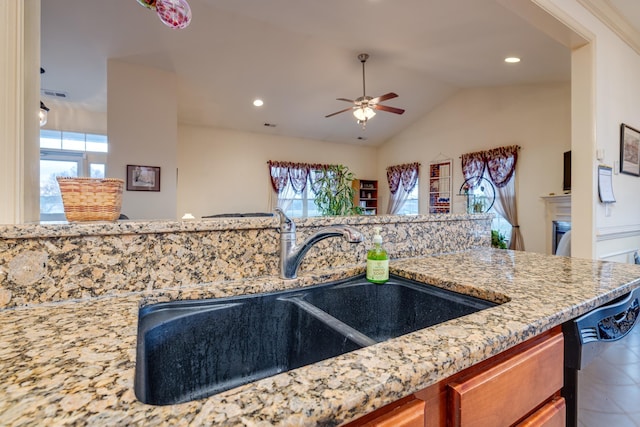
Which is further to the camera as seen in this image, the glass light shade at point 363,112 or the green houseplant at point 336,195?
the glass light shade at point 363,112

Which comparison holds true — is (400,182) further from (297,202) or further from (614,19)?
(614,19)

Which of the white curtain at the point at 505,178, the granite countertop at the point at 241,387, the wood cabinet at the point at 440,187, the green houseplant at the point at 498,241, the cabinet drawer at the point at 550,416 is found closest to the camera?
the granite countertop at the point at 241,387

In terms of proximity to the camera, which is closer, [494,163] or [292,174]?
[494,163]

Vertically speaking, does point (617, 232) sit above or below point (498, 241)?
above

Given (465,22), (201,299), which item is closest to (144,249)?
(201,299)

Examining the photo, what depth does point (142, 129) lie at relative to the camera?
3.89 m

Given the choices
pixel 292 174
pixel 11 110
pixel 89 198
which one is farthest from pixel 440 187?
pixel 11 110

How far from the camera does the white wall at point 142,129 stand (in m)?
3.73

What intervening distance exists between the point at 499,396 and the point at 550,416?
21 cm

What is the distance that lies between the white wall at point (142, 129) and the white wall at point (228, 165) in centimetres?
169

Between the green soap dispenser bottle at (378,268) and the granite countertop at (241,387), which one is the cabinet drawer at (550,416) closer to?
the granite countertop at (241,387)

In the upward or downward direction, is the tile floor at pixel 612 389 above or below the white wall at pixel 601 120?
below

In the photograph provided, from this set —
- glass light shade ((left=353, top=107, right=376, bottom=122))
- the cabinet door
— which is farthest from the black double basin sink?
glass light shade ((left=353, top=107, right=376, bottom=122))

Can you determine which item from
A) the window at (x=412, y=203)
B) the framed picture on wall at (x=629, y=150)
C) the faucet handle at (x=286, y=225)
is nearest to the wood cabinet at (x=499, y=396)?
the faucet handle at (x=286, y=225)
